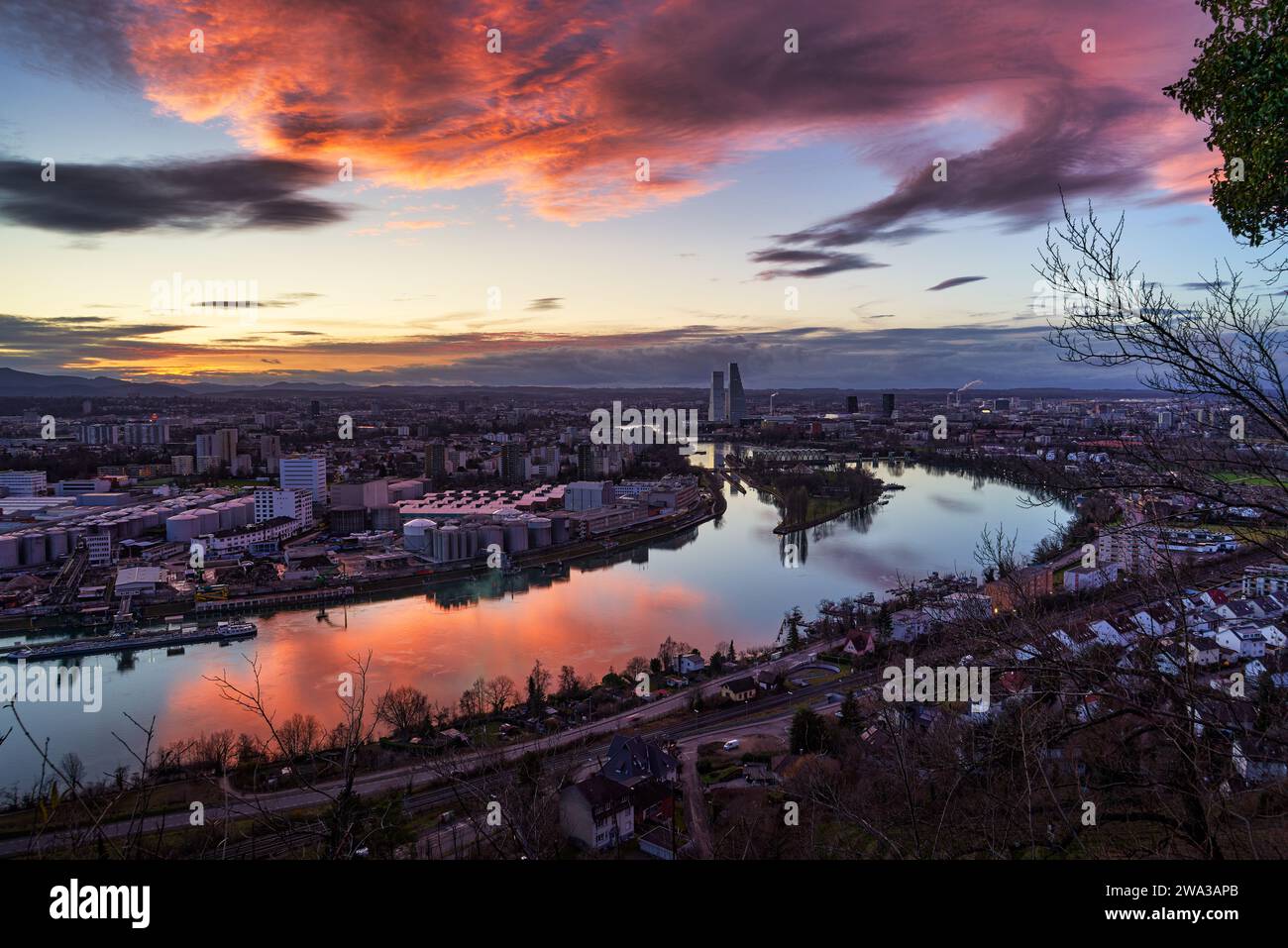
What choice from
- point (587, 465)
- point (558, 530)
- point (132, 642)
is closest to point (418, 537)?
point (558, 530)

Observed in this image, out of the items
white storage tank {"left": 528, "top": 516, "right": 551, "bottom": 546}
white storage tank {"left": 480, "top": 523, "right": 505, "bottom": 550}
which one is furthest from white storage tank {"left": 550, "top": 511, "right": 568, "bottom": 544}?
white storage tank {"left": 480, "top": 523, "right": 505, "bottom": 550}

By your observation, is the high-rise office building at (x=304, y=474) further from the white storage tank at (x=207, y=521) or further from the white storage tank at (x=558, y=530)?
the white storage tank at (x=558, y=530)

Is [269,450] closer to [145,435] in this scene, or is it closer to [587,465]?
[145,435]

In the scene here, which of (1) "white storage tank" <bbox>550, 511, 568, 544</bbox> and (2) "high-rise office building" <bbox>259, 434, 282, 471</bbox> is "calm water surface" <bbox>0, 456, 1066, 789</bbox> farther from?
(2) "high-rise office building" <bbox>259, 434, 282, 471</bbox>

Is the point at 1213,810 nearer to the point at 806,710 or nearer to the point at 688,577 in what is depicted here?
the point at 806,710

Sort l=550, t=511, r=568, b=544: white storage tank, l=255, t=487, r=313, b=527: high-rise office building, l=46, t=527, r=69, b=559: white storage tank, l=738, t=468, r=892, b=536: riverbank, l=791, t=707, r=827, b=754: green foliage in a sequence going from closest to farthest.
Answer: l=791, t=707, r=827, b=754: green foliage → l=46, t=527, r=69, b=559: white storage tank → l=550, t=511, r=568, b=544: white storage tank → l=738, t=468, r=892, b=536: riverbank → l=255, t=487, r=313, b=527: high-rise office building
